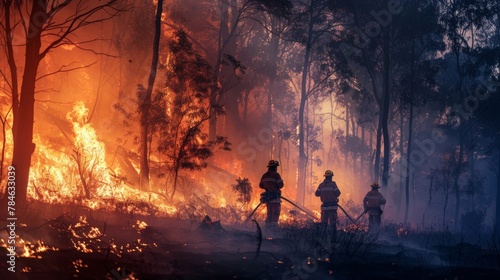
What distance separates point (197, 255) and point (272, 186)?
236 inches

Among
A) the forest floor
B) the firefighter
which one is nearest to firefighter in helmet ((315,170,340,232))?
the firefighter

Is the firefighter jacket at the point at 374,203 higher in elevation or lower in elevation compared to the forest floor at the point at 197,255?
higher

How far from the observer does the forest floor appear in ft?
31.9

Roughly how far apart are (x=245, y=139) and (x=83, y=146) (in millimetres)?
18317

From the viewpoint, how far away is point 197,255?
11.2 m

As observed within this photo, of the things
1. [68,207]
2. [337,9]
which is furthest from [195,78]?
[337,9]

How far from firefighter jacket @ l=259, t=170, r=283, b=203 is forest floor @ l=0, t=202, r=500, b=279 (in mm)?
2184

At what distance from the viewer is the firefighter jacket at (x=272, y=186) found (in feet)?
55.3

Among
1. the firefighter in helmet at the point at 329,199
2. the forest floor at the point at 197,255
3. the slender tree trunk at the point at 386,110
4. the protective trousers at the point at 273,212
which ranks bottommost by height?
the forest floor at the point at 197,255

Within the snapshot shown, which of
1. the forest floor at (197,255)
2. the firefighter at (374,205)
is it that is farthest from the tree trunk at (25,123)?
the firefighter at (374,205)

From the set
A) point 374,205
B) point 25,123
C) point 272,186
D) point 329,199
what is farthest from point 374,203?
point 25,123

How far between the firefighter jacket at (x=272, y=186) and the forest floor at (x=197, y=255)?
2.18 meters

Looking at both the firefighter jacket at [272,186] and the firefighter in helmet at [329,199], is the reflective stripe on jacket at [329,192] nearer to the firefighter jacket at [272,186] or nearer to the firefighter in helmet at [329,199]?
the firefighter in helmet at [329,199]

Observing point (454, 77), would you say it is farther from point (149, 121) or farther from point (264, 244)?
point (264, 244)
